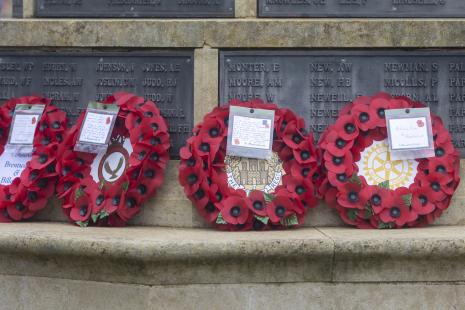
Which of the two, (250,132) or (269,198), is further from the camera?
(250,132)

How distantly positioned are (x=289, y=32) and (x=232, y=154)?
1.02 meters

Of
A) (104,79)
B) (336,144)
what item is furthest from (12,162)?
(336,144)

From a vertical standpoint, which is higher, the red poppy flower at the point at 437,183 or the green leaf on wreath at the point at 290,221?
the red poppy flower at the point at 437,183

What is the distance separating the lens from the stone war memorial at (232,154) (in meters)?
4.49

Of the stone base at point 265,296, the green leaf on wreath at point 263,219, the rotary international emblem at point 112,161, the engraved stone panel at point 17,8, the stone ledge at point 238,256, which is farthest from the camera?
the engraved stone panel at point 17,8

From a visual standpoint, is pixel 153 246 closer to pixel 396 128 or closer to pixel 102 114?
pixel 102 114

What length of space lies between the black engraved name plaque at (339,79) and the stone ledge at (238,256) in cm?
115

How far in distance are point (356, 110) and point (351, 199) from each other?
65 centimetres

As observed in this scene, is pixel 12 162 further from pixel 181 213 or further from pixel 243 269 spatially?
pixel 243 269

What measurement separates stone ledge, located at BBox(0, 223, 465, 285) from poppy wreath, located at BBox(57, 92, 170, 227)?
15.5 inches

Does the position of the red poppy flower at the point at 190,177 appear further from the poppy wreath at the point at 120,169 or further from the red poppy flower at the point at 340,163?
the red poppy flower at the point at 340,163

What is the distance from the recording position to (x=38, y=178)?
5.22m

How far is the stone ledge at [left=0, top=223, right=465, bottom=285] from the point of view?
4336 millimetres

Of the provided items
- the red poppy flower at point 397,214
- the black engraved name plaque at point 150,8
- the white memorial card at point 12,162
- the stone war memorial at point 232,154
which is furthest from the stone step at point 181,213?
the black engraved name plaque at point 150,8
